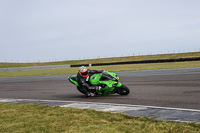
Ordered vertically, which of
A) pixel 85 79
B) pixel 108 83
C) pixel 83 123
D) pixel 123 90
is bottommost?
pixel 83 123

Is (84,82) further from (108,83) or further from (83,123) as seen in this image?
(83,123)

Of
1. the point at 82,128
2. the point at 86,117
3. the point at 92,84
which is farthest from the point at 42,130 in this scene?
the point at 92,84

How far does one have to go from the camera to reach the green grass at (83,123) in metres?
4.93

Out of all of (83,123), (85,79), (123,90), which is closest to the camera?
(83,123)

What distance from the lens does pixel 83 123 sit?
574 cm

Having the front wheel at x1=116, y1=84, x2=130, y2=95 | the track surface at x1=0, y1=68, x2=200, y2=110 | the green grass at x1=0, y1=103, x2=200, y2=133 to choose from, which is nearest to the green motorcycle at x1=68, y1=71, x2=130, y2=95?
the front wheel at x1=116, y1=84, x2=130, y2=95

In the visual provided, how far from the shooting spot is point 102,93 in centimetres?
1071

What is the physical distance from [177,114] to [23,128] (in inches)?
152

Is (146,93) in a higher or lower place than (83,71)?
lower

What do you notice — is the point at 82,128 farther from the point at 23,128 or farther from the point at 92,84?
the point at 92,84

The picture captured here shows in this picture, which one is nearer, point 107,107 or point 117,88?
point 107,107

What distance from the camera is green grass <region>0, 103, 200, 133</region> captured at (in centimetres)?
493

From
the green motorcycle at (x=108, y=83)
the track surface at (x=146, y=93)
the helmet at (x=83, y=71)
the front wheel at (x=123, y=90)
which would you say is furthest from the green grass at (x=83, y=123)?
the front wheel at (x=123, y=90)

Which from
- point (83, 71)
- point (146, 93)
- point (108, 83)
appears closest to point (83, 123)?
point (108, 83)
